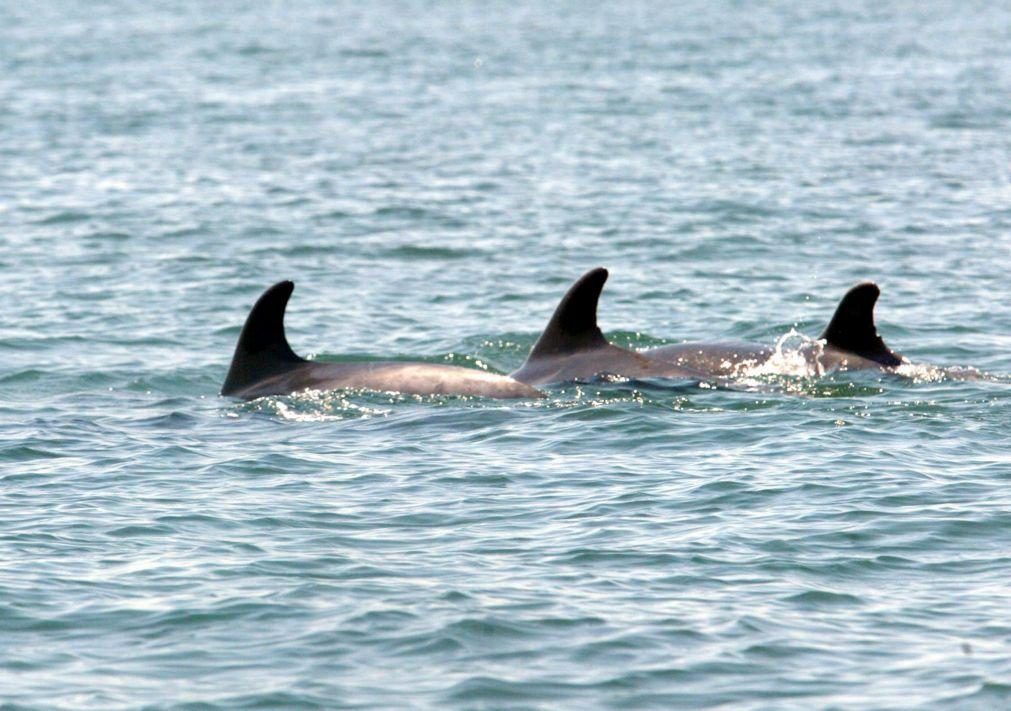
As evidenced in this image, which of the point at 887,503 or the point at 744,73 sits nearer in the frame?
the point at 887,503

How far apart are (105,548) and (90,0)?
256 feet

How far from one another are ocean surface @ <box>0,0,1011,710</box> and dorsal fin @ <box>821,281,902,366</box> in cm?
53

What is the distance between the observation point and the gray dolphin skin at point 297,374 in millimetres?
17047

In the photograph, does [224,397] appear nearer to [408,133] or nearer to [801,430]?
[801,430]

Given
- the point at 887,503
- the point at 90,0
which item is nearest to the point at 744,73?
the point at 887,503

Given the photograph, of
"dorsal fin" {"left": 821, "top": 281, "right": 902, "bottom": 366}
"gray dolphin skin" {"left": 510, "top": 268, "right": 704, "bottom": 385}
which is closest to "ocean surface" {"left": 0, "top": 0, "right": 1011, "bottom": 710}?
"gray dolphin skin" {"left": 510, "top": 268, "right": 704, "bottom": 385}

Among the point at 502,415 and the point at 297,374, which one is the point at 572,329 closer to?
the point at 502,415

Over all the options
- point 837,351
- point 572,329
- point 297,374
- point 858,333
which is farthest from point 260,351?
point 858,333

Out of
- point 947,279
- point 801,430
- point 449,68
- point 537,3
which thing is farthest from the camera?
point 537,3

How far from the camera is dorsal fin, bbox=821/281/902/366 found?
17984 mm

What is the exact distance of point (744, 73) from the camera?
49.5m

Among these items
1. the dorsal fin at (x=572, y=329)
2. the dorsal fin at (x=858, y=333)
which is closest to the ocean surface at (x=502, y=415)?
the dorsal fin at (x=858, y=333)

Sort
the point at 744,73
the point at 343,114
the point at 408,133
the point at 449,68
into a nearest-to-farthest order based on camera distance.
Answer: the point at 408,133 → the point at 343,114 → the point at 744,73 → the point at 449,68

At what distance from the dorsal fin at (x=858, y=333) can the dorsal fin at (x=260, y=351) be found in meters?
5.31
